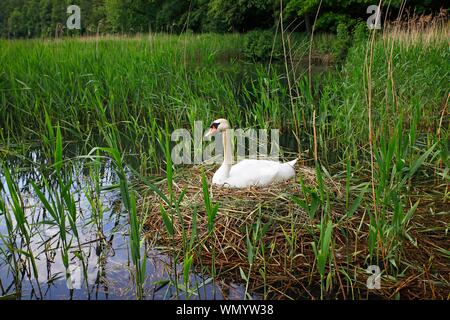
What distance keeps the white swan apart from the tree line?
60.2 ft

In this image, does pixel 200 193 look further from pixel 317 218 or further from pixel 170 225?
pixel 170 225

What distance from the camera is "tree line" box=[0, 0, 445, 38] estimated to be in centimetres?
2233

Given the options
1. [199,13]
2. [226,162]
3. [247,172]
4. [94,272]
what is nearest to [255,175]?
[247,172]

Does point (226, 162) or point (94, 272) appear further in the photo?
point (226, 162)

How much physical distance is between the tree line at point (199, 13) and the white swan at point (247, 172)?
60.2ft

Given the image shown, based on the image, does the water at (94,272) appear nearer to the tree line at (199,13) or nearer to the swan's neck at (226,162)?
the swan's neck at (226,162)

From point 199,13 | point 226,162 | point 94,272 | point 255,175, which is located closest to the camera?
point 94,272

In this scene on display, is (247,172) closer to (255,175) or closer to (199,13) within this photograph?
(255,175)

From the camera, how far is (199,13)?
28203mm

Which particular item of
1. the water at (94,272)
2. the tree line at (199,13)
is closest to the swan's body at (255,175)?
the water at (94,272)

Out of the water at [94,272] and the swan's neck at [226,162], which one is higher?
the swan's neck at [226,162]

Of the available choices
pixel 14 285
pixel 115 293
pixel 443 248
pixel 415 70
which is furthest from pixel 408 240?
pixel 415 70

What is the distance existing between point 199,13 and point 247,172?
2600cm

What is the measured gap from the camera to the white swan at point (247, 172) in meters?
3.77
